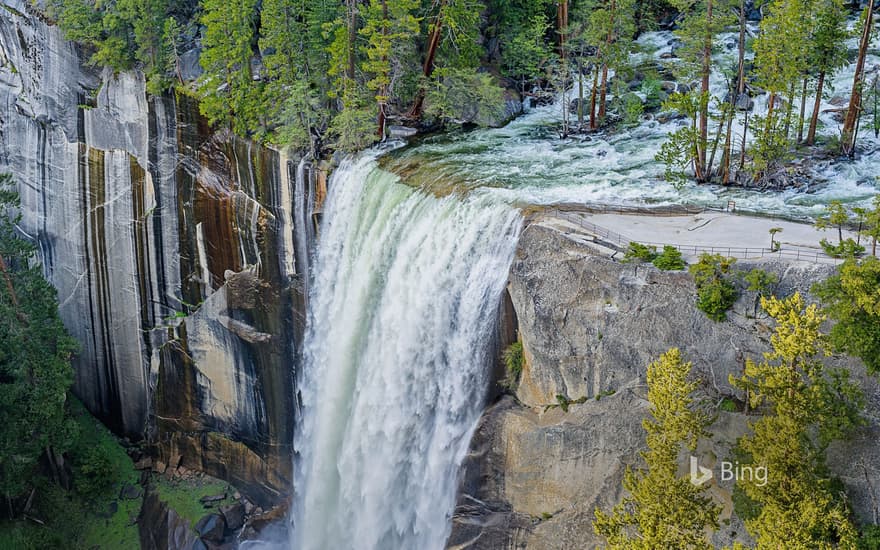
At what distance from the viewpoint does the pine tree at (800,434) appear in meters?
15.1

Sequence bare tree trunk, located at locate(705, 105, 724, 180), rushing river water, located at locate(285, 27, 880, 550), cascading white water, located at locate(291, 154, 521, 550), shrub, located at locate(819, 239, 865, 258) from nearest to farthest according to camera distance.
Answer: shrub, located at locate(819, 239, 865, 258), cascading white water, located at locate(291, 154, 521, 550), rushing river water, located at locate(285, 27, 880, 550), bare tree trunk, located at locate(705, 105, 724, 180)

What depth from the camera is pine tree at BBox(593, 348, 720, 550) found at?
16.5 m

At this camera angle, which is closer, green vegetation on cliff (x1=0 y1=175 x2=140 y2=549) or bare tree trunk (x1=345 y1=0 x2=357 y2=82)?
bare tree trunk (x1=345 y1=0 x2=357 y2=82)

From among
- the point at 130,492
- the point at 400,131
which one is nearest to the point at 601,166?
the point at 400,131

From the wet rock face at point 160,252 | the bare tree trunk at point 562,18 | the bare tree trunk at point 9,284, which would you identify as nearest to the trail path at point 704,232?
the wet rock face at point 160,252

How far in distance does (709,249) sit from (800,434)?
5.69m

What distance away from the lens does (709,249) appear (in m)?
19.8

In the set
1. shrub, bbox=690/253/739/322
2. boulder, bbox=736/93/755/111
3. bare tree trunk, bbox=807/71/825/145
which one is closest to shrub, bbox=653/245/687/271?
shrub, bbox=690/253/739/322

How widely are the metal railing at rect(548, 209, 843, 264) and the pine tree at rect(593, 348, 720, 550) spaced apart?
3802 mm

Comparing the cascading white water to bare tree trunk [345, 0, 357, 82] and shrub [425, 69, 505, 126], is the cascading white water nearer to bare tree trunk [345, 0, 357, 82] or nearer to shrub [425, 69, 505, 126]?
bare tree trunk [345, 0, 357, 82]

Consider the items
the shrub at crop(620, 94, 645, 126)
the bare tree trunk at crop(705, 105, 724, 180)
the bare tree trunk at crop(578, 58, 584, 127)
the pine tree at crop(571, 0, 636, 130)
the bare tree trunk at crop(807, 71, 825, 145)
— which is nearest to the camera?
the bare tree trunk at crop(705, 105, 724, 180)

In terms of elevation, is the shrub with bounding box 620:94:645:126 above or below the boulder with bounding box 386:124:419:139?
above

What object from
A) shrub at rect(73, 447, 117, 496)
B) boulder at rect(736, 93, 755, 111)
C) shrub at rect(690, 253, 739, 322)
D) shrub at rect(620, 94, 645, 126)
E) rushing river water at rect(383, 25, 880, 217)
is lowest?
shrub at rect(73, 447, 117, 496)

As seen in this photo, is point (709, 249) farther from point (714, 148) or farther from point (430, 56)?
point (430, 56)
